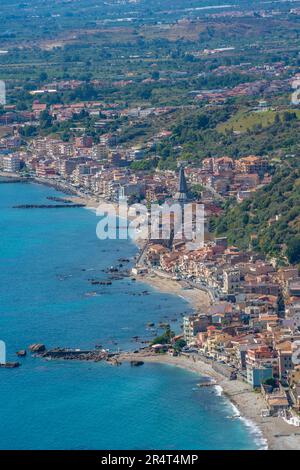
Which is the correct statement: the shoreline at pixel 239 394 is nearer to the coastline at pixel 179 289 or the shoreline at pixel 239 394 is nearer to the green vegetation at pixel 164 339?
the coastline at pixel 179 289

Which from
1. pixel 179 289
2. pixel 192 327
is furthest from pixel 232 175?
pixel 192 327

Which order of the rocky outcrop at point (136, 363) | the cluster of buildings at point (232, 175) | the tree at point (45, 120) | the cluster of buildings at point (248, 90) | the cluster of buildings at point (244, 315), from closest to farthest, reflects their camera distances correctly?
the cluster of buildings at point (244, 315) → the rocky outcrop at point (136, 363) → the cluster of buildings at point (232, 175) → the tree at point (45, 120) → the cluster of buildings at point (248, 90)

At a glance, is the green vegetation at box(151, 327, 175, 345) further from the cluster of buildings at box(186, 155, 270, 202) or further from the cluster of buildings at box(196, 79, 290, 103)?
the cluster of buildings at box(196, 79, 290, 103)

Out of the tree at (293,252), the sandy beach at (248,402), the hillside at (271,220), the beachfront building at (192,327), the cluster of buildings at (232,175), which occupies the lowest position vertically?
the sandy beach at (248,402)

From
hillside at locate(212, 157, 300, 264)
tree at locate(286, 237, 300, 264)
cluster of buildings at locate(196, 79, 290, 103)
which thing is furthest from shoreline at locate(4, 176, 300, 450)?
cluster of buildings at locate(196, 79, 290, 103)

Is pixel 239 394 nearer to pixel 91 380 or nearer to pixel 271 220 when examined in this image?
pixel 91 380

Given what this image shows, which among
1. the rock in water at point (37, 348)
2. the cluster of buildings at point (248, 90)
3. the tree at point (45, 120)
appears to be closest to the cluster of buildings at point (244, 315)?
the rock in water at point (37, 348)
